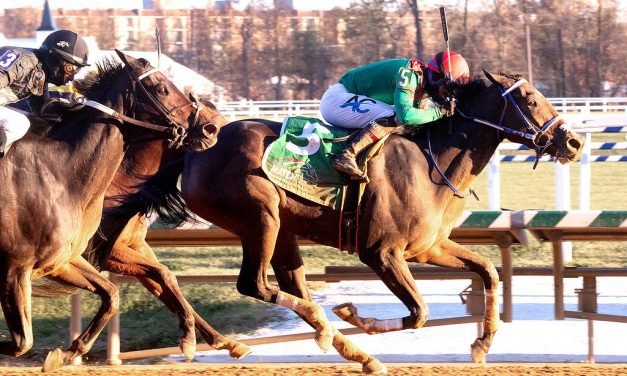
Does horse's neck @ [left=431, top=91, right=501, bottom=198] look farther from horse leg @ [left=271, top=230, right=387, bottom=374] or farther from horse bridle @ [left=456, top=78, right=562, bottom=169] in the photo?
horse leg @ [left=271, top=230, right=387, bottom=374]

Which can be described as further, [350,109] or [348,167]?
[350,109]

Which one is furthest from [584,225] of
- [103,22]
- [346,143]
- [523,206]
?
[103,22]

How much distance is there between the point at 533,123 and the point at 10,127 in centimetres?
286

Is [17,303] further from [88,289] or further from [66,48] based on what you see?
[66,48]

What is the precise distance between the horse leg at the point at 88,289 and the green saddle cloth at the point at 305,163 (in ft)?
3.56

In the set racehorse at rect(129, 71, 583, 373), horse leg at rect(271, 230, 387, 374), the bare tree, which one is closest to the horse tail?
racehorse at rect(129, 71, 583, 373)

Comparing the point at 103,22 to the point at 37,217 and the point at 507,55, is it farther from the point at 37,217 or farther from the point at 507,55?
the point at 37,217

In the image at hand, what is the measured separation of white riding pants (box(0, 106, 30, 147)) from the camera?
4.98 m

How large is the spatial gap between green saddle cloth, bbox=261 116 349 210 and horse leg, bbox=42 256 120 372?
1.08m

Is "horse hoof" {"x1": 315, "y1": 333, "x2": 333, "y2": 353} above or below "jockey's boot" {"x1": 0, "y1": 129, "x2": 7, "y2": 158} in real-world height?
below

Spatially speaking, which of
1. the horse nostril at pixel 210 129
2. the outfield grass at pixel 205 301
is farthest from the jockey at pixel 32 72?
the outfield grass at pixel 205 301

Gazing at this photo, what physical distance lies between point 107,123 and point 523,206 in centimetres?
875

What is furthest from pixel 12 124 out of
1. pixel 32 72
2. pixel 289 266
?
pixel 289 266

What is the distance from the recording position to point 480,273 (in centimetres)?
611
